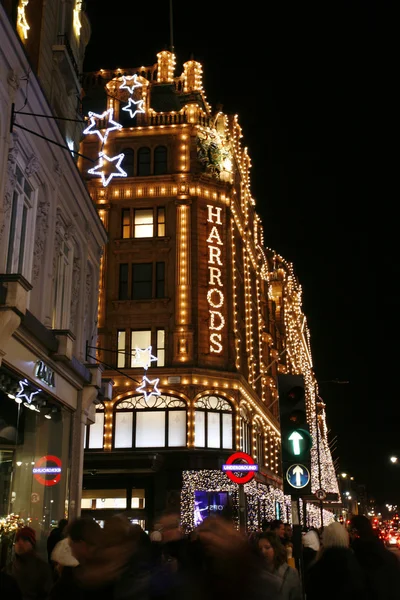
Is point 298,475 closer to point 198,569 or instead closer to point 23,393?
point 198,569

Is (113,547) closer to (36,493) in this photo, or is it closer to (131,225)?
(36,493)

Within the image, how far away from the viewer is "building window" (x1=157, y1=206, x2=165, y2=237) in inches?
1646

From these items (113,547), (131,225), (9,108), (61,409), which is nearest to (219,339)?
(131,225)

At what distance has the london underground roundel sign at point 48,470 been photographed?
63.9 ft

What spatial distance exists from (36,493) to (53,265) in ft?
20.9

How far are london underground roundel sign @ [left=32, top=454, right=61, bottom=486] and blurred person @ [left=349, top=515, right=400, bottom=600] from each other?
1372 centimetres

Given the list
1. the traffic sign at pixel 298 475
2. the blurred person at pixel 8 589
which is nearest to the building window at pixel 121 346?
the traffic sign at pixel 298 475

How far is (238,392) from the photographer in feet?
133

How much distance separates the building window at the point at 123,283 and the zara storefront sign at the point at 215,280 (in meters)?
4.88

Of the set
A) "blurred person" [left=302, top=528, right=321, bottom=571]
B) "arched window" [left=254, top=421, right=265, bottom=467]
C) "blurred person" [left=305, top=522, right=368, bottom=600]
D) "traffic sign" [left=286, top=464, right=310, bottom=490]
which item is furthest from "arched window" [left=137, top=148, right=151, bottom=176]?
"blurred person" [left=305, top=522, right=368, bottom=600]

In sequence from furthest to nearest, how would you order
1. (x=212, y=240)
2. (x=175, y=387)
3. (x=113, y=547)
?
(x=212, y=240) < (x=175, y=387) < (x=113, y=547)

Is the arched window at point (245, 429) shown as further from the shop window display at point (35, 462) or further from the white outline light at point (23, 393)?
the white outline light at point (23, 393)

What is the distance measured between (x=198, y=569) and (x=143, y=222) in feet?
127

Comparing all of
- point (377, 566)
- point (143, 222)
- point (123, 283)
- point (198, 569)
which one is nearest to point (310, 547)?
point (377, 566)
